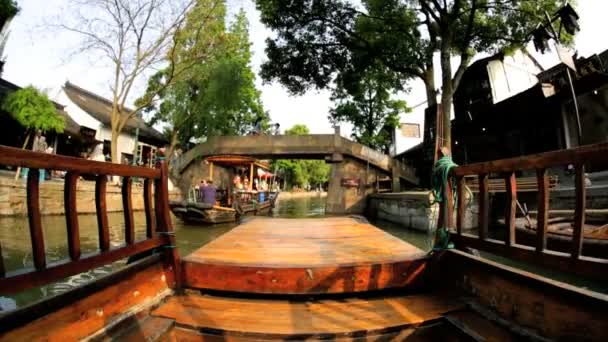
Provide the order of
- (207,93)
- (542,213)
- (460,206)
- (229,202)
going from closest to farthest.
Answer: (542,213) → (460,206) → (229,202) → (207,93)

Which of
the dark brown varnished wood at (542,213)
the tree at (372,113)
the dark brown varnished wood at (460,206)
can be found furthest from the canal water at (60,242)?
the tree at (372,113)

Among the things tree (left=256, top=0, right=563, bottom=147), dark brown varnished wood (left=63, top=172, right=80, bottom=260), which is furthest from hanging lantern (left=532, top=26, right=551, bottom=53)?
dark brown varnished wood (left=63, top=172, right=80, bottom=260)

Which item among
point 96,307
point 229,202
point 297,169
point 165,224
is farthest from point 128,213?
point 297,169

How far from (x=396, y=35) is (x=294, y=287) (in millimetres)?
13446

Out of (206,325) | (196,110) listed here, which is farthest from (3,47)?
(206,325)

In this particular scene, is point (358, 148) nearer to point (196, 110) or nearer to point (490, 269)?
point (196, 110)

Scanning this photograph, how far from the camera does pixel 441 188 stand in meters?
2.48

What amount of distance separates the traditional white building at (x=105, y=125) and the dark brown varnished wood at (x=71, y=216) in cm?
1734

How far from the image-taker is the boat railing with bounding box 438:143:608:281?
1.34 meters

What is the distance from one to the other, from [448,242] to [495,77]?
16.2 m

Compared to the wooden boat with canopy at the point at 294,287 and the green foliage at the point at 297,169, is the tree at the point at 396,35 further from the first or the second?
the green foliage at the point at 297,169

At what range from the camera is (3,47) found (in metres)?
13.3

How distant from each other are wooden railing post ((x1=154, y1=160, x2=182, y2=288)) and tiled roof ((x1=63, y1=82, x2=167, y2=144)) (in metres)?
19.0

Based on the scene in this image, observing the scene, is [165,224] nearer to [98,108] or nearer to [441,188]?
[441,188]
